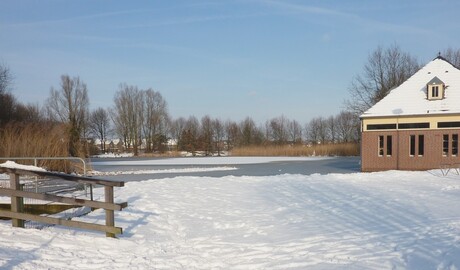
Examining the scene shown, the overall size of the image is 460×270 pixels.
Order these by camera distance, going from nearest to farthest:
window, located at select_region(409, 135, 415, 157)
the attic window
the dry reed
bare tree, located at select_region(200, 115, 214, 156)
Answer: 1. the attic window
2. window, located at select_region(409, 135, 415, 157)
3. the dry reed
4. bare tree, located at select_region(200, 115, 214, 156)

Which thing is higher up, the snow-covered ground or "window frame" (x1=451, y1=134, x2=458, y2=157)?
"window frame" (x1=451, y1=134, x2=458, y2=157)

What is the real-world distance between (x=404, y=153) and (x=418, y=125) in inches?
91.3

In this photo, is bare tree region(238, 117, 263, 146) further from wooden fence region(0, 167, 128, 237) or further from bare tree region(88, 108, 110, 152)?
wooden fence region(0, 167, 128, 237)

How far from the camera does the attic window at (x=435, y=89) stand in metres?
27.7

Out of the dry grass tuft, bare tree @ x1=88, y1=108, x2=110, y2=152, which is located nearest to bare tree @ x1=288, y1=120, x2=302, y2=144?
bare tree @ x1=88, y1=108, x2=110, y2=152

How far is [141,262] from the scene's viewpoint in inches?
232

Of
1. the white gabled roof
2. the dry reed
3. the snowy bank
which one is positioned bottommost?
the dry reed

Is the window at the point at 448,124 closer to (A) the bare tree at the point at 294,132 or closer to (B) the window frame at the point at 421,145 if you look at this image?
(B) the window frame at the point at 421,145

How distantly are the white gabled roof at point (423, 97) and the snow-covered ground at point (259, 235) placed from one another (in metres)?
15.2

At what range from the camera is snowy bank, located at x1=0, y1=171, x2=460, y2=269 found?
19.0 feet

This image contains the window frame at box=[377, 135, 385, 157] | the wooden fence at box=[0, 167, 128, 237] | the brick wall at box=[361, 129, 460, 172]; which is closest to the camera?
the wooden fence at box=[0, 167, 128, 237]

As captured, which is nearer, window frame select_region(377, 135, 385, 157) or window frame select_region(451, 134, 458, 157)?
window frame select_region(451, 134, 458, 157)

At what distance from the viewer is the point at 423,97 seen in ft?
93.9

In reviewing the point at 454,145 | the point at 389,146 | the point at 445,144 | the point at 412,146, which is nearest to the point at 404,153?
the point at 412,146
